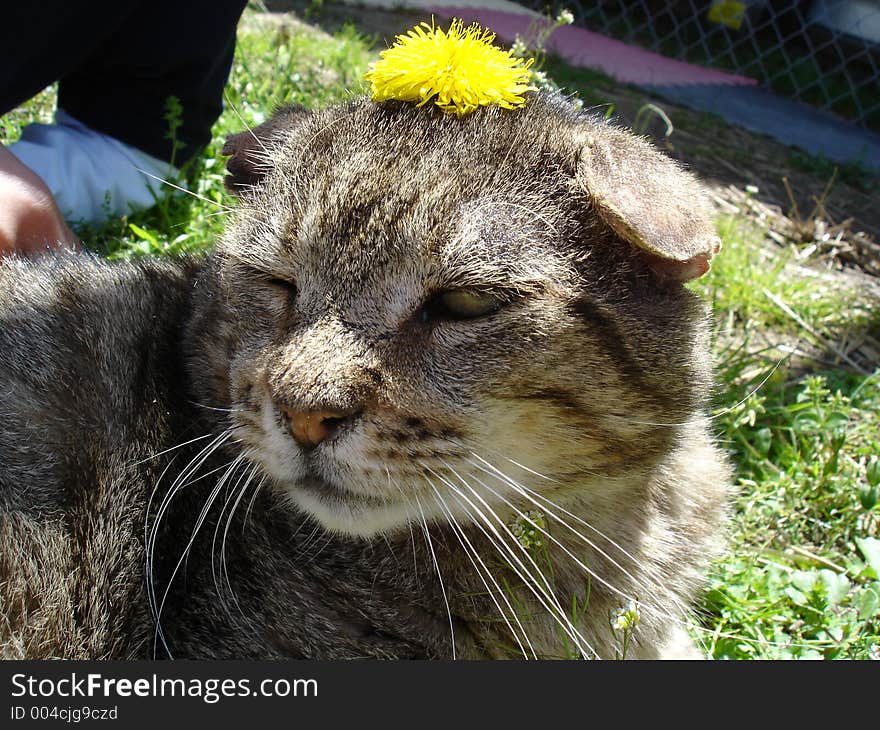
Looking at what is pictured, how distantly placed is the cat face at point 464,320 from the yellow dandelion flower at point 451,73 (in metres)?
0.04

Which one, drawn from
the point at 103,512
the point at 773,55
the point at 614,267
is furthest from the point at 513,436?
the point at 773,55

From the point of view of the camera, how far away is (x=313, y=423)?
1.68 metres

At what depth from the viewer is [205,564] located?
205 cm

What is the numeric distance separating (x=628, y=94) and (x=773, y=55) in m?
2.43

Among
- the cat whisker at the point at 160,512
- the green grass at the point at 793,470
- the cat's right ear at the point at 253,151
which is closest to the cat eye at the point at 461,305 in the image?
the cat whisker at the point at 160,512

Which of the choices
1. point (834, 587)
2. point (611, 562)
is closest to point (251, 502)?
point (611, 562)

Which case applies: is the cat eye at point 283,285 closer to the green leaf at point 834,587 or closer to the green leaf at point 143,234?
the green leaf at point 143,234

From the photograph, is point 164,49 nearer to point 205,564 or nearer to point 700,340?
point 205,564

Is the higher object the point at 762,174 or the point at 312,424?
the point at 762,174

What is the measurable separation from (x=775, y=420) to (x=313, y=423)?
6.91 ft

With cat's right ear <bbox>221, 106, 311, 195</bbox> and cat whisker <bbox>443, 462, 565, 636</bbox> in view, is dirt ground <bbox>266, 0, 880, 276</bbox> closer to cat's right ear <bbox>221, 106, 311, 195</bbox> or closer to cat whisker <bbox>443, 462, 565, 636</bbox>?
cat's right ear <bbox>221, 106, 311, 195</bbox>

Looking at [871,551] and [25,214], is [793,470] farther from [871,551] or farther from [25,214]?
[25,214]

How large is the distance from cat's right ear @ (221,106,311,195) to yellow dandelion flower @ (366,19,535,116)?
0.38 metres

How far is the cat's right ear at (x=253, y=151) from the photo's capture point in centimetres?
223
